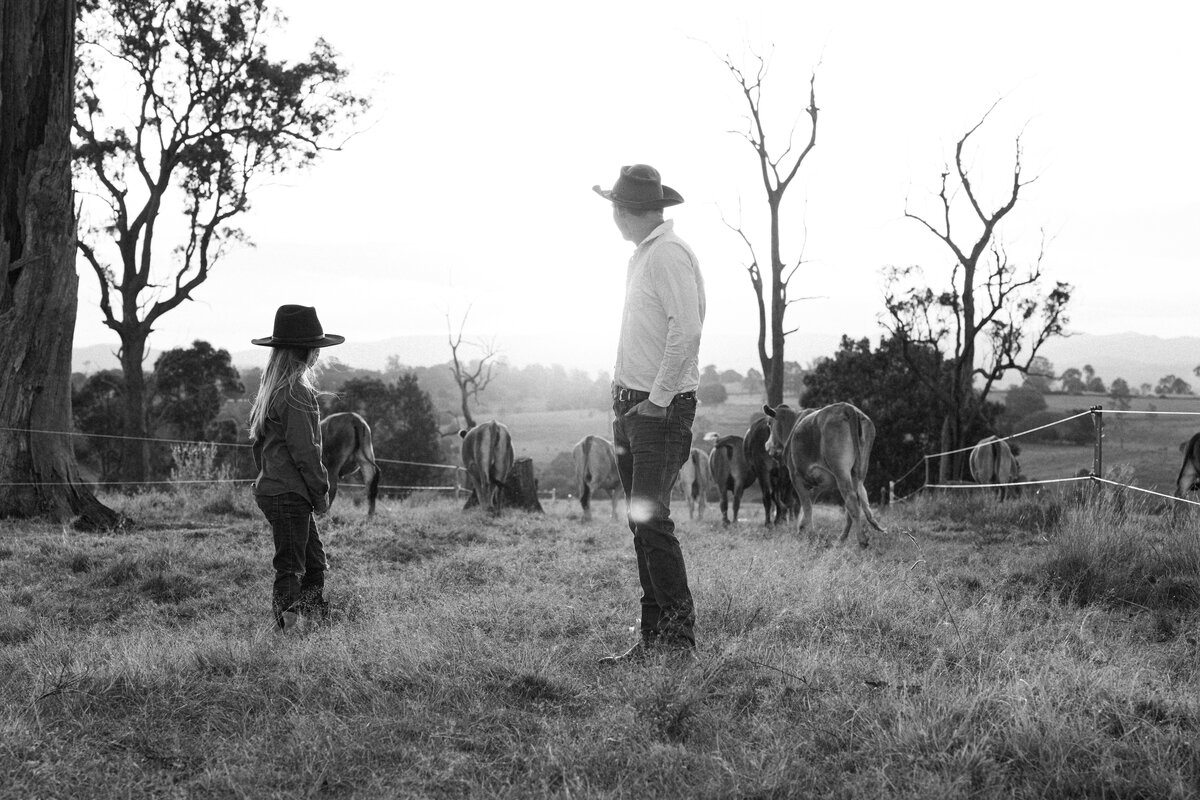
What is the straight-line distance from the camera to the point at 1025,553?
8.90 metres

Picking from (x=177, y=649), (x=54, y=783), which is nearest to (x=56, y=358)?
(x=177, y=649)

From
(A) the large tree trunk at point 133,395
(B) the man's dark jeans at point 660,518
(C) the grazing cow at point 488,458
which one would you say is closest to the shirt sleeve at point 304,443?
(B) the man's dark jeans at point 660,518

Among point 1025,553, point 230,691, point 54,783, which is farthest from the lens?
point 1025,553

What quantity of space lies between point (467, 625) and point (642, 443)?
1.58 meters

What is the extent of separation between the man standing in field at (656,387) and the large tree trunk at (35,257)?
25.7 ft

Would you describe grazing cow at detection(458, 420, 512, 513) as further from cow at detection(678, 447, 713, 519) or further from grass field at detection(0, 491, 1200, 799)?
grass field at detection(0, 491, 1200, 799)

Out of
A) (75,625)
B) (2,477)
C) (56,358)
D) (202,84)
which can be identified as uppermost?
(202,84)

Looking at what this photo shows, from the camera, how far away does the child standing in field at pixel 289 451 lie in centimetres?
584

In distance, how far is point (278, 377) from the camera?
19.4 ft

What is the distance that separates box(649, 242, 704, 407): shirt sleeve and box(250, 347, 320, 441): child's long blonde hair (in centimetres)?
246

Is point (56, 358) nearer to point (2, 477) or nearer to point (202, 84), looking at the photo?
point (2, 477)

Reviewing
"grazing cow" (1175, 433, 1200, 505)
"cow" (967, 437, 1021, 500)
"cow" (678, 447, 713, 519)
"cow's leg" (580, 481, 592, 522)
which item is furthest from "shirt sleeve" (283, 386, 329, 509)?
"cow" (967, 437, 1021, 500)

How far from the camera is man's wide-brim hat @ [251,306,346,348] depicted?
5.93 meters

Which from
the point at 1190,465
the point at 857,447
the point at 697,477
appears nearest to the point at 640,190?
the point at 857,447
